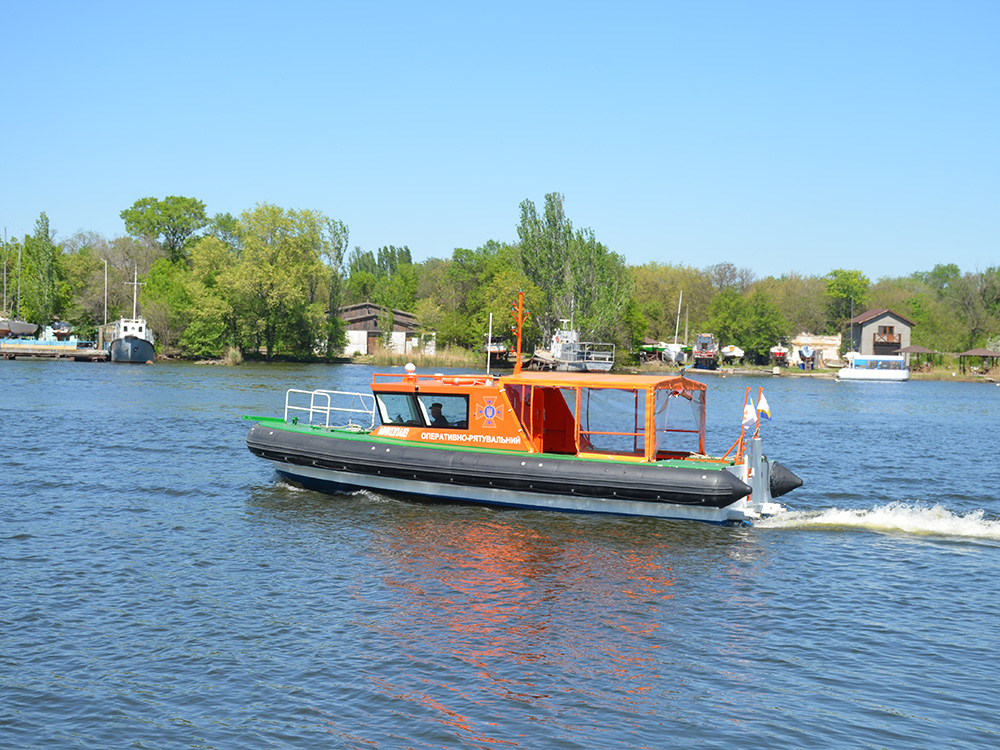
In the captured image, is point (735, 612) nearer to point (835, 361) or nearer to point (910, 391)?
point (910, 391)

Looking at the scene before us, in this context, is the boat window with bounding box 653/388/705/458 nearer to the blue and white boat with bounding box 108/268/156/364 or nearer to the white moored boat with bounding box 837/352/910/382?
the blue and white boat with bounding box 108/268/156/364

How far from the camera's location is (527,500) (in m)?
16.8

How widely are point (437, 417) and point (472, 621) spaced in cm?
738

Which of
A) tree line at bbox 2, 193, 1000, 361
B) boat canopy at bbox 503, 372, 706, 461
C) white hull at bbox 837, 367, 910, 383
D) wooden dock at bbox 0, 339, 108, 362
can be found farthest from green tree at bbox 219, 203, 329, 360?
boat canopy at bbox 503, 372, 706, 461

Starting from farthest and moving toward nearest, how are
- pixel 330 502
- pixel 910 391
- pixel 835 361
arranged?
pixel 835 361, pixel 910 391, pixel 330 502

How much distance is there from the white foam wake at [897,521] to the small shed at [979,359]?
3091 inches

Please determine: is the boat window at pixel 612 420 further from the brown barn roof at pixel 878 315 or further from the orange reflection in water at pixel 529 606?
the brown barn roof at pixel 878 315

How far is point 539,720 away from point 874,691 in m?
3.74

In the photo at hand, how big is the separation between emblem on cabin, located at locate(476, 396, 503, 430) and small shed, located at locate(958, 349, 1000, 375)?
271 feet

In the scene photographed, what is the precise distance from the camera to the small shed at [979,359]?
86.2 metres

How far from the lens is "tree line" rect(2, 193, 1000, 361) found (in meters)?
72.6

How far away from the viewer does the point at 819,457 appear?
88.4 feet

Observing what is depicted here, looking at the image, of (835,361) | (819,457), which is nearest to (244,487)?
(819,457)

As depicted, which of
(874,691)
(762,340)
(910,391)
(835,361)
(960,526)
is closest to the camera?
(874,691)
